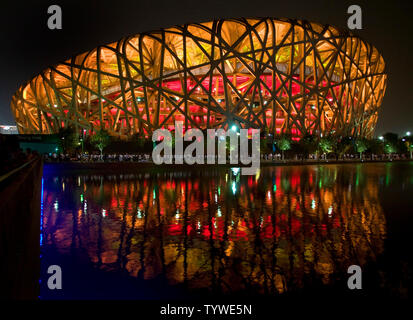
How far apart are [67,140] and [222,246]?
40466 millimetres

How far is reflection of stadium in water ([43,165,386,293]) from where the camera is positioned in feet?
14.8

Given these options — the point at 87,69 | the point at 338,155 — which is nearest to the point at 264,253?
Answer: the point at 87,69

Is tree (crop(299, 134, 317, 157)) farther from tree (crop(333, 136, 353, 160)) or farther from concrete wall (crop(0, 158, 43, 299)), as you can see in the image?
concrete wall (crop(0, 158, 43, 299))

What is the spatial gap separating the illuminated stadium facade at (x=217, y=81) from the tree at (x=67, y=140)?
14.3ft

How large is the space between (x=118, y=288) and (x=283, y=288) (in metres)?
1.80

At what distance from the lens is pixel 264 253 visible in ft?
17.5

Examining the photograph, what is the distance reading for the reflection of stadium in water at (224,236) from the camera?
4.52 metres

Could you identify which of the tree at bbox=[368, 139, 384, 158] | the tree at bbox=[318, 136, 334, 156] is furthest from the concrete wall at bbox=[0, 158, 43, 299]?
the tree at bbox=[368, 139, 384, 158]

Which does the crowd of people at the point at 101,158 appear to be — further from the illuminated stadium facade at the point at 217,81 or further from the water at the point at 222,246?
the water at the point at 222,246

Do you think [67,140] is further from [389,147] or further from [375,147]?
[389,147]

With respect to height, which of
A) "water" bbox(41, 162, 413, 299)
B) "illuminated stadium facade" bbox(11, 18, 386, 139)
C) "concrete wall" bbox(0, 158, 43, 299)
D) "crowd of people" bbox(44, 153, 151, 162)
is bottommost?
"water" bbox(41, 162, 413, 299)

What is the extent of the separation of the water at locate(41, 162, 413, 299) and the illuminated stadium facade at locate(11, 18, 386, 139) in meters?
36.2
